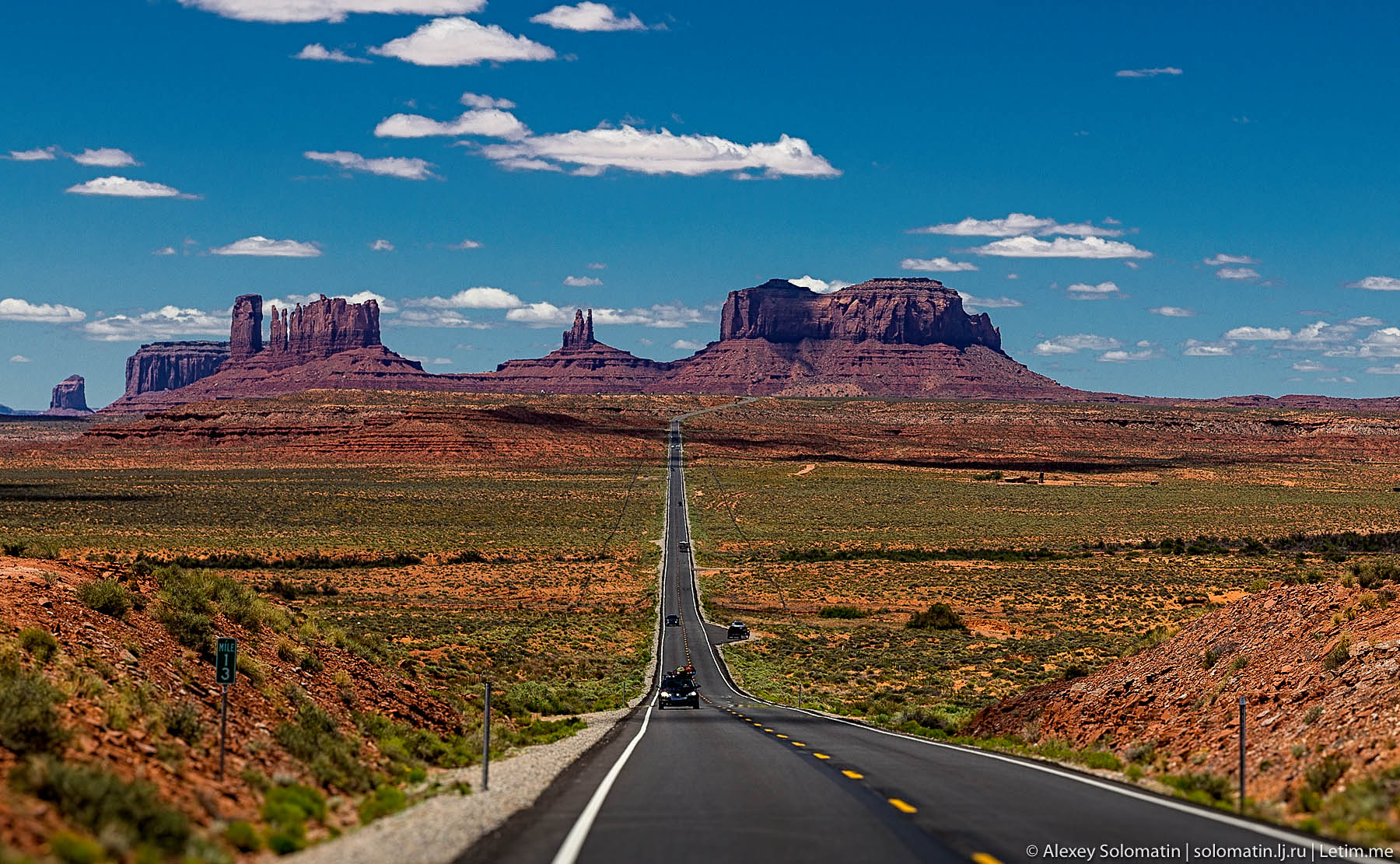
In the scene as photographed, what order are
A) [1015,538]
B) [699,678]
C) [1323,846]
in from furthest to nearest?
1. [1015,538]
2. [699,678]
3. [1323,846]

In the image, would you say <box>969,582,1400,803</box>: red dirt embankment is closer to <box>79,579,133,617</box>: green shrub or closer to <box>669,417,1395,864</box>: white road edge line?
<box>669,417,1395,864</box>: white road edge line

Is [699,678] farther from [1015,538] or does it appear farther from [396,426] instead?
[396,426]

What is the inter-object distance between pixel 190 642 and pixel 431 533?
246 feet

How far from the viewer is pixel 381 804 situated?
488 inches

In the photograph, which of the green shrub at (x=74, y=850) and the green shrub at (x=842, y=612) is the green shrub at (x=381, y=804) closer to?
the green shrub at (x=74, y=850)

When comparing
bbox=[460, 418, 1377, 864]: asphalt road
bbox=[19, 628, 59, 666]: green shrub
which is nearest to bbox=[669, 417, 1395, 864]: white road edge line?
bbox=[460, 418, 1377, 864]: asphalt road

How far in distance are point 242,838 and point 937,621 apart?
155 feet

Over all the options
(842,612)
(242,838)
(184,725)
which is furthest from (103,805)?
(842,612)

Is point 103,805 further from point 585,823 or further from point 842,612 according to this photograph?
point 842,612

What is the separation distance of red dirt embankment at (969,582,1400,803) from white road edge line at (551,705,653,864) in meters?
6.85

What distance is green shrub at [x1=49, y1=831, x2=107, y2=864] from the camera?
7.94 meters

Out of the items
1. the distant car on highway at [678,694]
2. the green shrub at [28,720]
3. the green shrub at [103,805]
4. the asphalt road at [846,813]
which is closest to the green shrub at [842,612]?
the distant car on highway at [678,694]

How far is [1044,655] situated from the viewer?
148 ft

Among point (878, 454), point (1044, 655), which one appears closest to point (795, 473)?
point (878, 454)
